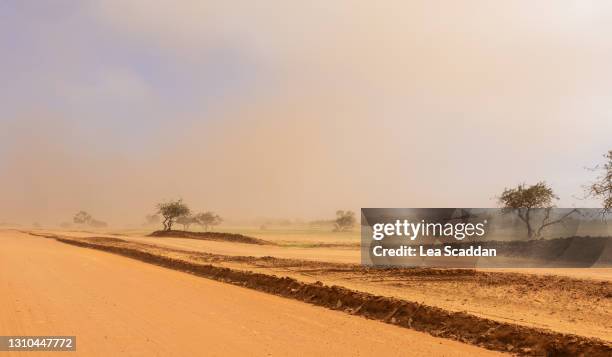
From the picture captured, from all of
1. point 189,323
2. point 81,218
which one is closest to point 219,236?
point 189,323

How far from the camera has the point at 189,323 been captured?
9758mm

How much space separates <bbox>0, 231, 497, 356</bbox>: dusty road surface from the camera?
26.2 feet

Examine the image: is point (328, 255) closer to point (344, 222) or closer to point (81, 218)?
point (344, 222)

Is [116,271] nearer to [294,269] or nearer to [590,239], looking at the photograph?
[294,269]

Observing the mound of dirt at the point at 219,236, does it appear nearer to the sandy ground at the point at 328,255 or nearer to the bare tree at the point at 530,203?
the sandy ground at the point at 328,255

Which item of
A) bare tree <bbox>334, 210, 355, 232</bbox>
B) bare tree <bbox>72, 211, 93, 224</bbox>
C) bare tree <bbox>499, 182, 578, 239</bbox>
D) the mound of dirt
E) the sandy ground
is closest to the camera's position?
the sandy ground

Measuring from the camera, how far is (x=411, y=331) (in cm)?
966

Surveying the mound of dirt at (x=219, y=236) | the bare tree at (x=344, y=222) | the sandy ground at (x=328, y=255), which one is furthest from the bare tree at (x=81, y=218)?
the sandy ground at (x=328, y=255)

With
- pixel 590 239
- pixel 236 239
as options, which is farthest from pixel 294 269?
pixel 236 239

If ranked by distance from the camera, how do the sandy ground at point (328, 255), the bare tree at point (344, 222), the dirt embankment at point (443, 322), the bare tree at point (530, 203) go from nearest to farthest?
the dirt embankment at point (443, 322), the sandy ground at point (328, 255), the bare tree at point (530, 203), the bare tree at point (344, 222)

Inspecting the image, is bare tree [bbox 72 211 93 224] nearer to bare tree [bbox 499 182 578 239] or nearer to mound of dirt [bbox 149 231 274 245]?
mound of dirt [bbox 149 231 274 245]

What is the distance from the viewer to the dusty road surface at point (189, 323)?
26.2ft

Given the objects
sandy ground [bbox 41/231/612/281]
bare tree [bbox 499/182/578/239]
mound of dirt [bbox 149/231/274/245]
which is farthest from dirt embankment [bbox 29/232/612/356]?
mound of dirt [bbox 149/231/274/245]

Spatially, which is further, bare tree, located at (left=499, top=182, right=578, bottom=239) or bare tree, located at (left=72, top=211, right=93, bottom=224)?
bare tree, located at (left=72, top=211, right=93, bottom=224)
